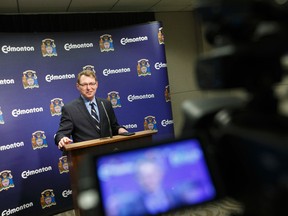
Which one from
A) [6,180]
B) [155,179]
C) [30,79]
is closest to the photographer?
[155,179]

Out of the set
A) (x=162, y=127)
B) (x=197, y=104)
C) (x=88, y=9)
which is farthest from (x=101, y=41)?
(x=197, y=104)

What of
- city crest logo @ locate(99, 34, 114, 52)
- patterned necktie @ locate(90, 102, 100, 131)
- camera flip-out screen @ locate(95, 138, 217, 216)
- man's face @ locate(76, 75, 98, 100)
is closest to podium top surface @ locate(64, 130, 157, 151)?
patterned necktie @ locate(90, 102, 100, 131)

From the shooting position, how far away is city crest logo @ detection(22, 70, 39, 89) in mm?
3451

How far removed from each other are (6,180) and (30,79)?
1.18 metres

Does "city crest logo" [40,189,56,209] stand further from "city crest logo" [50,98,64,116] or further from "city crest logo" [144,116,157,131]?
"city crest logo" [144,116,157,131]

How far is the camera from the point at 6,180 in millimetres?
3238

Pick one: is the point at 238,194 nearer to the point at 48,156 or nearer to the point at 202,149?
the point at 202,149

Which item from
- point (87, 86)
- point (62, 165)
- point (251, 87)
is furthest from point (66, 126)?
point (251, 87)

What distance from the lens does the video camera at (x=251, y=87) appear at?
0.46 meters

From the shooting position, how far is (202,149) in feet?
2.21

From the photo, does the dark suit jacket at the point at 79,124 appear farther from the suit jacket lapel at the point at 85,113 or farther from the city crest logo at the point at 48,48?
the city crest logo at the point at 48,48

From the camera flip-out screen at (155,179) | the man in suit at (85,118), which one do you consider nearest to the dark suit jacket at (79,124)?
the man in suit at (85,118)

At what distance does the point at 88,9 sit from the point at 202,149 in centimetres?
376

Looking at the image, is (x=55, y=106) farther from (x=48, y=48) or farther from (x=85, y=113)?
(x=85, y=113)
